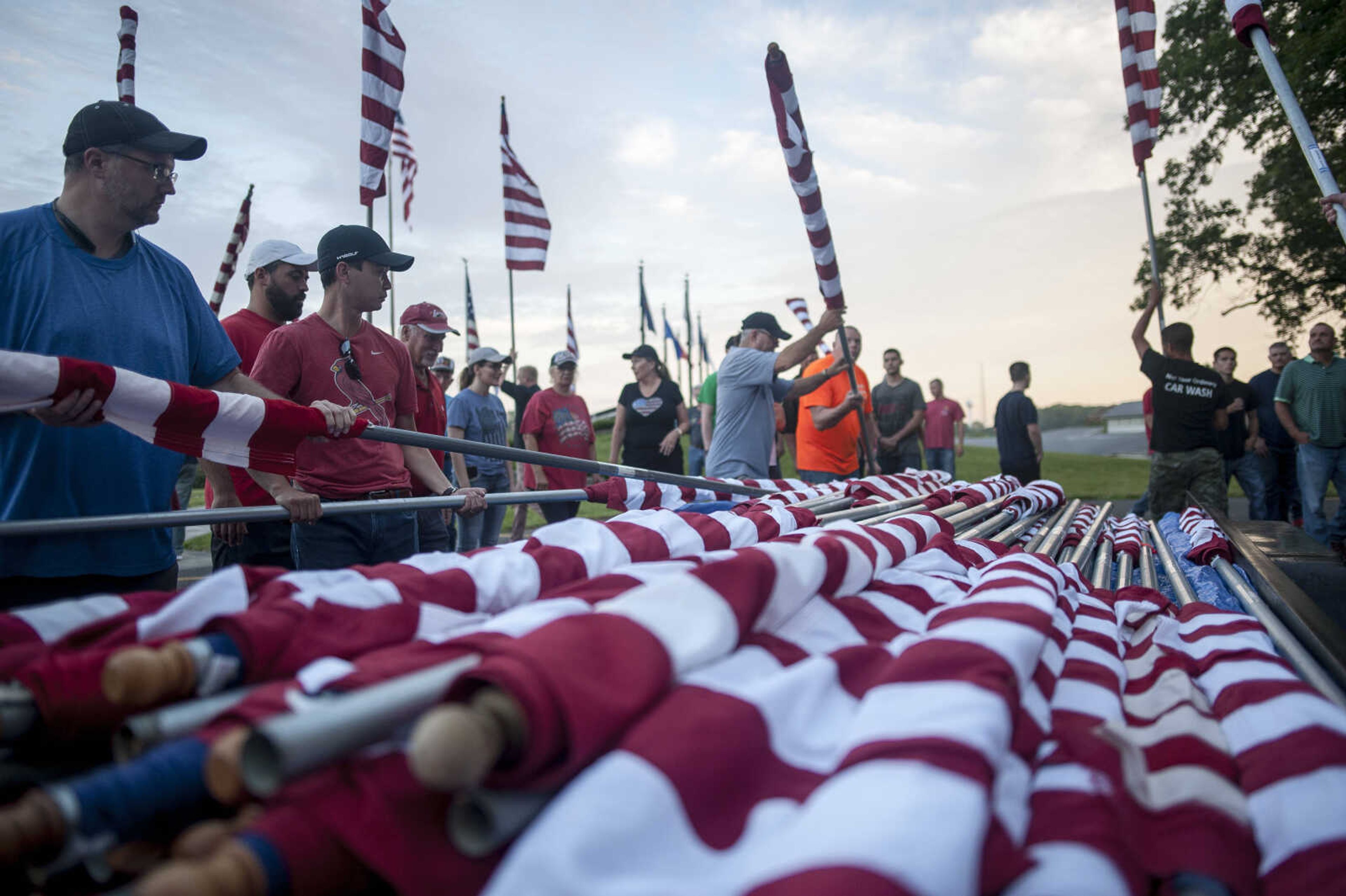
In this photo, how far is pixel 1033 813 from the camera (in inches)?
Answer: 35.2

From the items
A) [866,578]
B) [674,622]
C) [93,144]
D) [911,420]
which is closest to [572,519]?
[866,578]

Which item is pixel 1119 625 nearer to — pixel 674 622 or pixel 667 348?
pixel 674 622

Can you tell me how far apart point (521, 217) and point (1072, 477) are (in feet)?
41.1

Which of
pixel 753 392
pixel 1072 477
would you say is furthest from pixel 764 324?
pixel 1072 477

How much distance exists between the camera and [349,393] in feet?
11.2

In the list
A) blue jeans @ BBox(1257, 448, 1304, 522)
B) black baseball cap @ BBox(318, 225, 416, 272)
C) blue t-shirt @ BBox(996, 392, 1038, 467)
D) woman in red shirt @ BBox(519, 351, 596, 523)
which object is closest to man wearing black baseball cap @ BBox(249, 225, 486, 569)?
black baseball cap @ BBox(318, 225, 416, 272)

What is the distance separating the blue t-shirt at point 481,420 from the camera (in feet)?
21.2

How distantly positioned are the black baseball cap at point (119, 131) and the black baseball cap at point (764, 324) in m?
3.43

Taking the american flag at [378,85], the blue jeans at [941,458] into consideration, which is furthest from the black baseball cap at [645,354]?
the blue jeans at [941,458]

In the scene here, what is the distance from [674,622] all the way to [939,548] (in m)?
1.20

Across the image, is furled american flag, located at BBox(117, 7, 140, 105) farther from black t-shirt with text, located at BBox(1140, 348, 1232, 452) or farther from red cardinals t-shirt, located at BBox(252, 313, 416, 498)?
black t-shirt with text, located at BBox(1140, 348, 1232, 452)

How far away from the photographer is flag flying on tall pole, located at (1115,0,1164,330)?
553 cm

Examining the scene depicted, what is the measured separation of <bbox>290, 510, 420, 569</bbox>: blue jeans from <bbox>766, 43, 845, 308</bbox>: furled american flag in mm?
3056

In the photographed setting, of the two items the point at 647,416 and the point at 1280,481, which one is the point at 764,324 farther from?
the point at 1280,481
